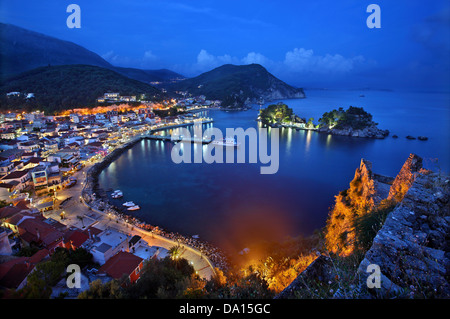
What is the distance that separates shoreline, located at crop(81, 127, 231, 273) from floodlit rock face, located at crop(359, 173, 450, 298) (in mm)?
4764

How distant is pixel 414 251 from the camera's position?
1565mm

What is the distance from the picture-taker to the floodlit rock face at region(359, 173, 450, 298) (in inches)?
49.9

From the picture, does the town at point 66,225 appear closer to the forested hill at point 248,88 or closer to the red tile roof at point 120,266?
the red tile roof at point 120,266

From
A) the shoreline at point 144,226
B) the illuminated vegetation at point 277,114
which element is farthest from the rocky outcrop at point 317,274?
the illuminated vegetation at point 277,114

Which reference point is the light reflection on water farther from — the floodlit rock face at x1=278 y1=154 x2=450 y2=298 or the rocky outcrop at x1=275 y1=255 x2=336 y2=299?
the floodlit rock face at x1=278 y1=154 x2=450 y2=298

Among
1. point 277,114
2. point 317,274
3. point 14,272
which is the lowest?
point 14,272

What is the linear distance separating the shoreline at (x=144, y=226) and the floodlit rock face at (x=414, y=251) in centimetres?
476

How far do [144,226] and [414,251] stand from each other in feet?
24.9

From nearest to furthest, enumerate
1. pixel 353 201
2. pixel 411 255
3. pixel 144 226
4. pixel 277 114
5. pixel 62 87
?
1. pixel 411 255
2. pixel 353 201
3. pixel 144 226
4. pixel 277 114
5. pixel 62 87

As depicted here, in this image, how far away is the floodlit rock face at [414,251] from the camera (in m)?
1.27

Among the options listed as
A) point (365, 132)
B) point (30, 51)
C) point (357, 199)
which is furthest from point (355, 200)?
point (30, 51)

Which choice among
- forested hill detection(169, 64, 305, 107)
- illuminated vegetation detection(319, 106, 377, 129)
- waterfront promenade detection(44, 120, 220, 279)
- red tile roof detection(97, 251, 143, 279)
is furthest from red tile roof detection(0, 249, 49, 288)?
forested hill detection(169, 64, 305, 107)

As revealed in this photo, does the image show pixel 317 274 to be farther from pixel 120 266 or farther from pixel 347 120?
pixel 347 120
